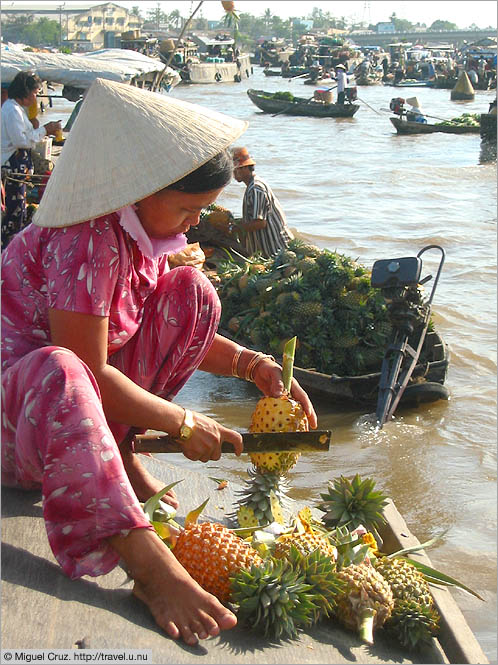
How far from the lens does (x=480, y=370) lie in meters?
6.61

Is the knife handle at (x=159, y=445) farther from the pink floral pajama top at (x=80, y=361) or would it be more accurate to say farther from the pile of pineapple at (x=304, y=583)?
the pile of pineapple at (x=304, y=583)

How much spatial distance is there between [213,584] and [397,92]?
152ft

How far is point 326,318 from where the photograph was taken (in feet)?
17.4

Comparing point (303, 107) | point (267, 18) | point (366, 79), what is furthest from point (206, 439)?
point (267, 18)

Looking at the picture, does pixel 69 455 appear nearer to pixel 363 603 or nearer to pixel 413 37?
pixel 363 603

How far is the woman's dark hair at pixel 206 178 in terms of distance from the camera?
204 centimetres

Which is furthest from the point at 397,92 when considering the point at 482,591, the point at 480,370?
the point at 482,591

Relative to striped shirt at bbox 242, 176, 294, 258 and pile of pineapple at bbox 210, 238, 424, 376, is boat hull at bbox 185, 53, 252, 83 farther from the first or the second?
pile of pineapple at bbox 210, 238, 424, 376

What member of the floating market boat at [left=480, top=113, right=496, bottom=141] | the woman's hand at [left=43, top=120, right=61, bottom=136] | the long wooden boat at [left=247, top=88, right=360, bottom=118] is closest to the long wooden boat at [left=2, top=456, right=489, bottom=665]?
the woman's hand at [left=43, top=120, right=61, bottom=136]

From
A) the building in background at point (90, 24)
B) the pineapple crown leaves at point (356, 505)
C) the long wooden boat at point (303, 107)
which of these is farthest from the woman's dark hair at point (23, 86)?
the building in background at point (90, 24)

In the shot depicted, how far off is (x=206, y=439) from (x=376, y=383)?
132 inches

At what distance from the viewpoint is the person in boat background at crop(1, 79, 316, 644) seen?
5.77 feet

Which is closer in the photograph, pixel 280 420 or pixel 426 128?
pixel 280 420

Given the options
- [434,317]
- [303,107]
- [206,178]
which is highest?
[206,178]
